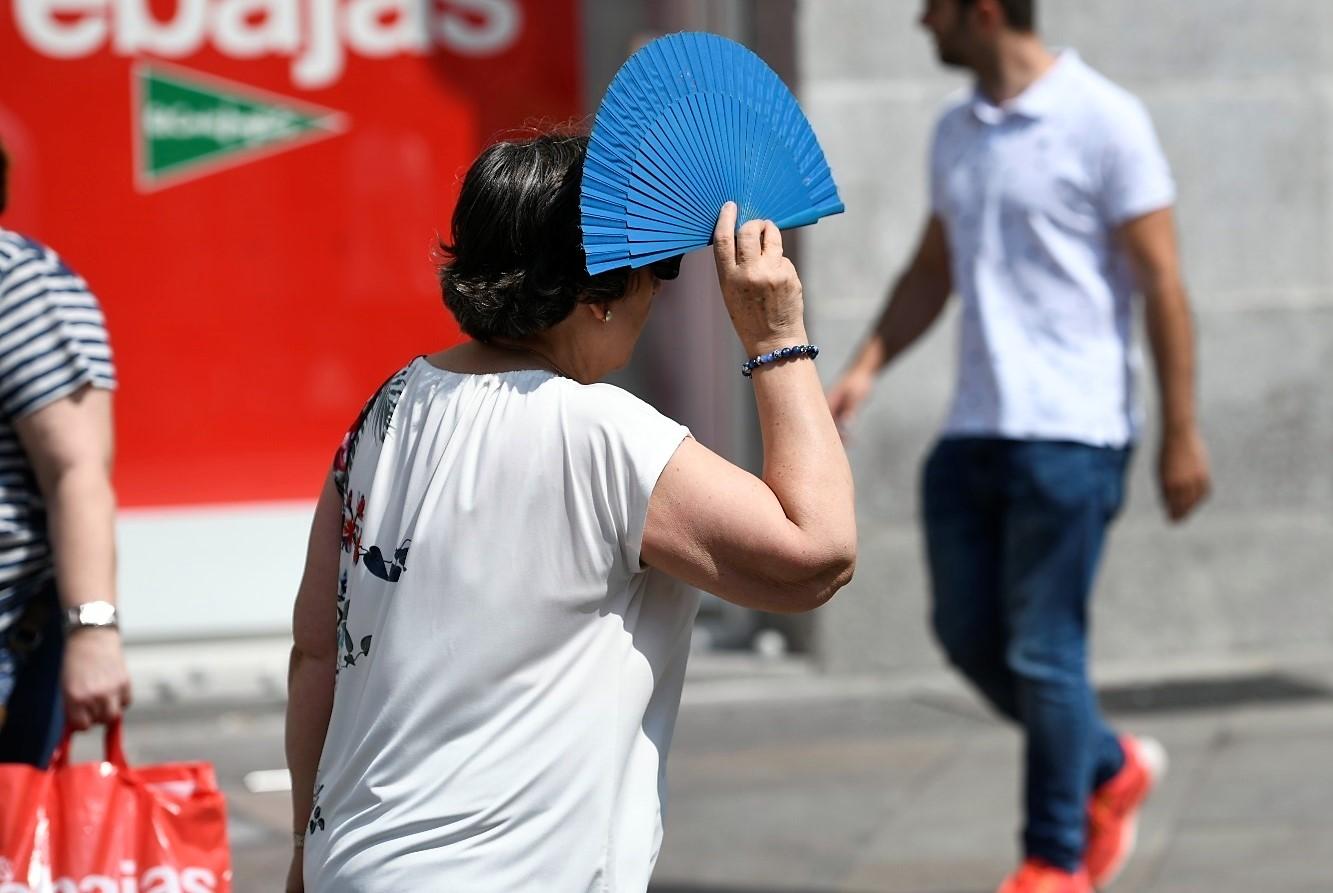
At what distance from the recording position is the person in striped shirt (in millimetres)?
2818

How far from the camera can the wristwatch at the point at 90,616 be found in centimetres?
282

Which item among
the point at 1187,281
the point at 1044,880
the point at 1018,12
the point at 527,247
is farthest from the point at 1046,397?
the point at 1187,281

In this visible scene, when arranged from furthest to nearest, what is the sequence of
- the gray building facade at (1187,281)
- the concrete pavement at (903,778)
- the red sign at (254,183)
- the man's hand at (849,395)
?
the gray building facade at (1187,281) → the red sign at (254,183) → the concrete pavement at (903,778) → the man's hand at (849,395)

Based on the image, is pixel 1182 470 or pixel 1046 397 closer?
pixel 1046 397

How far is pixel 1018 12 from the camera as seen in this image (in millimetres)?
4273

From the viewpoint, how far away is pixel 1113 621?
6.84m

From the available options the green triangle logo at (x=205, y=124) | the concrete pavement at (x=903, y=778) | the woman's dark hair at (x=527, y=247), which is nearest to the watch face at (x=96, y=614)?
the woman's dark hair at (x=527, y=247)

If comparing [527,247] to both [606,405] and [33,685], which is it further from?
[33,685]

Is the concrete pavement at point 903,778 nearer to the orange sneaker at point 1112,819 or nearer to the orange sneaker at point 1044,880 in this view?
the orange sneaker at point 1112,819

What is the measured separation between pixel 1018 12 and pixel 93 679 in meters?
2.48

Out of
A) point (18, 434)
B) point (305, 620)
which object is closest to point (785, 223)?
point (305, 620)

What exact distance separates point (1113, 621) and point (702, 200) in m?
5.02

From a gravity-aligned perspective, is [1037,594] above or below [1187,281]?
below

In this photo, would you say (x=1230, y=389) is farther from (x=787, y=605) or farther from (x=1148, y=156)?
(x=787, y=605)
